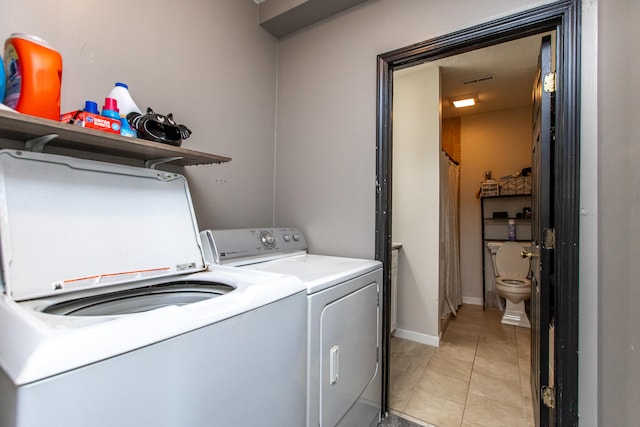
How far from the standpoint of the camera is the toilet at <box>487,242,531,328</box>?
325cm

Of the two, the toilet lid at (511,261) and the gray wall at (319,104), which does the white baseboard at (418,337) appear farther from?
the toilet lid at (511,261)

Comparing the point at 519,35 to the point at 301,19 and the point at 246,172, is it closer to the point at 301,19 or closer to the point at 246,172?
the point at 301,19

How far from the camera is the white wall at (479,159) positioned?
3.90 meters

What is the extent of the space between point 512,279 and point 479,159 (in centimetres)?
167

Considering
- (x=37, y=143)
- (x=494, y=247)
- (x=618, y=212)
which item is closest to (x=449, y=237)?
(x=494, y=247)

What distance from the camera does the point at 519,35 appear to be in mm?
1447

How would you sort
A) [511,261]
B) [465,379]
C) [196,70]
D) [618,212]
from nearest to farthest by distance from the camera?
[618,212], [196,70], [465,379], [511,261]

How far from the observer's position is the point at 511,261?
12.1 ft

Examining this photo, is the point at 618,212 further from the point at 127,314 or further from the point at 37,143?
the point at 37,143

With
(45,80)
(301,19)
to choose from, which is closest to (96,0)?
(45,80)

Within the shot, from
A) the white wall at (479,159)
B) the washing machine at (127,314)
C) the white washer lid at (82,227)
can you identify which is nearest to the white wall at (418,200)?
the white wall at (479,159)

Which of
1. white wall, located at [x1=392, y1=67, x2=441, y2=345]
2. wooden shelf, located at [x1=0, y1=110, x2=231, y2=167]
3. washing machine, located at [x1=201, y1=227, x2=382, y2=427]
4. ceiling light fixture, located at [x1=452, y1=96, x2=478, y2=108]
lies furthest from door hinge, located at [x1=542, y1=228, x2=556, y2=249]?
ceiling light fixture, located at [x1=452, y1=96, x2=478, y2=108]

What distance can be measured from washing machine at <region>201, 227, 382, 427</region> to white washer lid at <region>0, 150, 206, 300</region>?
0.24 metres

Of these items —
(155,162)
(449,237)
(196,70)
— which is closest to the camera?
(155,162)
